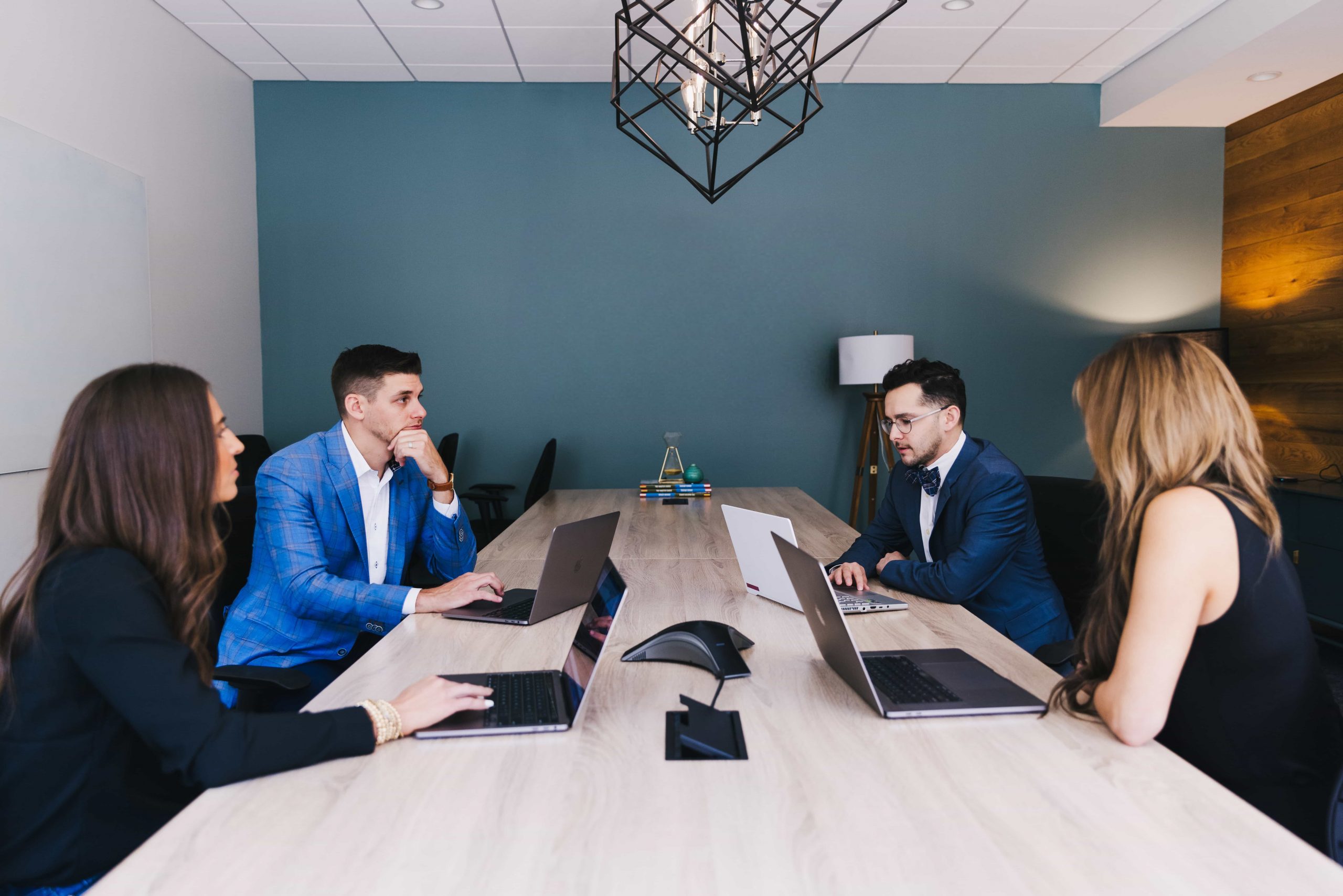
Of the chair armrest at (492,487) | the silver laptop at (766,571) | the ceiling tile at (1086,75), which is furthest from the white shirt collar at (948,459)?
the ceiling tile at (1086,75)

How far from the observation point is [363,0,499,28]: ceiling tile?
3.79 metres

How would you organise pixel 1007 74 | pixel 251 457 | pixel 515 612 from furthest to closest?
pixel 1007 74, pixel 251 457, pixel 515 612

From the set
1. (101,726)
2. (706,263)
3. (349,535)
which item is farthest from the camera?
(706,263)

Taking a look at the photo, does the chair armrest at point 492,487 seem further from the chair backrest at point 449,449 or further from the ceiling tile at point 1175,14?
the ceiling tile at point 1175,14

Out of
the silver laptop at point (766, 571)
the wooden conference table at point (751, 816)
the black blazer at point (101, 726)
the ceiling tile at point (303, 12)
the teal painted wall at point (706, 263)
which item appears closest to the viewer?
the wooden conference table at point (751, 816)

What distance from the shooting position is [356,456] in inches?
86.0

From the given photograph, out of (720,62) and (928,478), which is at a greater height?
(720,62)

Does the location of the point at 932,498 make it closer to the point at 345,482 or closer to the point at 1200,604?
the point at 1200,604

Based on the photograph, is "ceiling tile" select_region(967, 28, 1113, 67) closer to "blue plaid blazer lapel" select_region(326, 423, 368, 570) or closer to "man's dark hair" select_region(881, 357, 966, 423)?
"man's dark hair" select_region(881, 357, 966, 423)

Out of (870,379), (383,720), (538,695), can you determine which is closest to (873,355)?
(870,379)

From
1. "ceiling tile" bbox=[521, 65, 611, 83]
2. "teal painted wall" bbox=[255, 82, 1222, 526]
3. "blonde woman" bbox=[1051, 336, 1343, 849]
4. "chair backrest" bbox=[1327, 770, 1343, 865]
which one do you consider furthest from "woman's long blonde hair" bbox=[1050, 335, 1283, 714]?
"ceiling tile" bbox=[521, 65, 611, 83]

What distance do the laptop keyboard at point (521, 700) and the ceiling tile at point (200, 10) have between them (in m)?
3.87

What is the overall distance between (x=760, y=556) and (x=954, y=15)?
11.0 feet

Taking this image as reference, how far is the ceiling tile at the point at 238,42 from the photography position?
13.3ft
